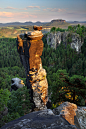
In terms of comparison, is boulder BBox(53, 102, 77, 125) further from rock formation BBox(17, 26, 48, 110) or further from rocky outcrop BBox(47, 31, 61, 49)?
rocky outcrop BBox(47, 31, 61, 49)

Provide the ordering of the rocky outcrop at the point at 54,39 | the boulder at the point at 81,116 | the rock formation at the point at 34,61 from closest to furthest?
the boulder at the point at 81,116 → the rock formation at the point at 34,61 → the rocky outcrop at the point at 54,39

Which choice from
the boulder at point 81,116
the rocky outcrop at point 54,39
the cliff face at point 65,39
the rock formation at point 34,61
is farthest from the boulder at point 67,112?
the rocky outcrop at point 54,39

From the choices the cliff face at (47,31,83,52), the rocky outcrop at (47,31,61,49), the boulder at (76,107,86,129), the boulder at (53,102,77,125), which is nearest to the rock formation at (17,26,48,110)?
the boulder at (53,102,77,125)

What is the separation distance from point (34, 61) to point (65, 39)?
8994 centimetres

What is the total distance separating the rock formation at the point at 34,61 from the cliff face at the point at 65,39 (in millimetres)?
84768

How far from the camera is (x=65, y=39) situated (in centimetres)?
9806

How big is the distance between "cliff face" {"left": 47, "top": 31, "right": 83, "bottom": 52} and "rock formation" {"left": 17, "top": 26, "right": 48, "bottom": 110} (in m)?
84.8

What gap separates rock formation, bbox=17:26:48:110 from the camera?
13.3 m

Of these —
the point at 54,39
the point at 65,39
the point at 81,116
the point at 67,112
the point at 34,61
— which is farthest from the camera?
the point at 54,39

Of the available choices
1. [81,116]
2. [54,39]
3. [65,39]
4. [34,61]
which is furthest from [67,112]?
[65,39]

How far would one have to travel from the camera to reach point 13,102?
12.5 metres

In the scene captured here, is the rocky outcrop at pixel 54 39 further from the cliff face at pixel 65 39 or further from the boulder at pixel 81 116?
the boulder at pixel 81 116

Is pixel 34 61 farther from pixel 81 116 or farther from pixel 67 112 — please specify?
pixel 81 116

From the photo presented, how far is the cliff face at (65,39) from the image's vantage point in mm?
92019
